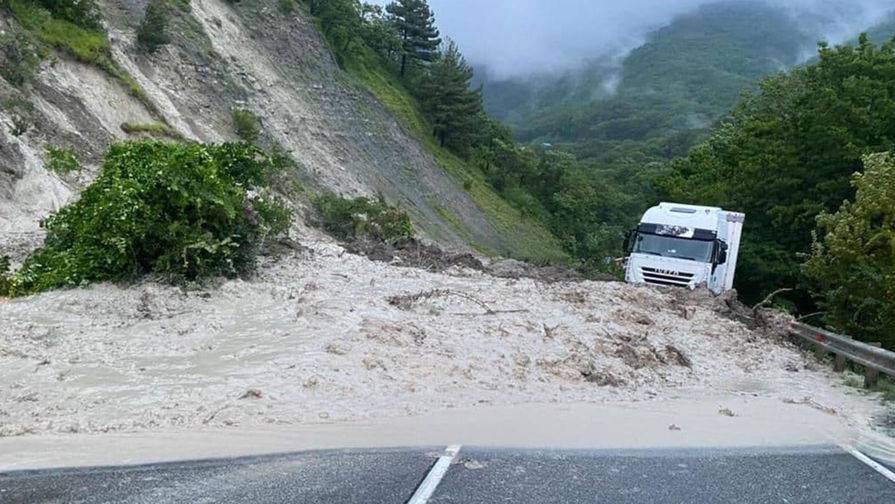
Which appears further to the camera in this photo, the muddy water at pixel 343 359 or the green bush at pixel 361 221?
the green bush at pixel 361 221

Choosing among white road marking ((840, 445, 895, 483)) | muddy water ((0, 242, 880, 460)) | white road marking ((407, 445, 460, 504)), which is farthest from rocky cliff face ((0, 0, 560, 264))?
white road marking ((840, 445, 895, 483))

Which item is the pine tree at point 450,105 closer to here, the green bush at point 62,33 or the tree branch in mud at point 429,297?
the green bush at point 62,33

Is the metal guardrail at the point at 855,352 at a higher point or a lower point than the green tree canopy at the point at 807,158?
lower

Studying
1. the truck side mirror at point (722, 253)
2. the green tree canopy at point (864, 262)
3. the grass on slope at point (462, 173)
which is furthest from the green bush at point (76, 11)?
the grass on slope at point (462, 173)

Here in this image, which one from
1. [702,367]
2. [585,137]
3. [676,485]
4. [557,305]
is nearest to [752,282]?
[557,305]

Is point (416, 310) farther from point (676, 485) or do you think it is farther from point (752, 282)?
point (752, 282)

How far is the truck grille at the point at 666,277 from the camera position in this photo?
850 inches

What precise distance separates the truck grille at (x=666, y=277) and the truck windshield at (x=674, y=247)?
0.54m

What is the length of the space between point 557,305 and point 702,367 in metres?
3.66

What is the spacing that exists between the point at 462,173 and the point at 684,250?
35255mm

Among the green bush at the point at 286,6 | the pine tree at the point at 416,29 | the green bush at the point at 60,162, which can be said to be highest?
the pine tree at the point at 416,29

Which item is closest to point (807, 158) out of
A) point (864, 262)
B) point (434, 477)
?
point (864, 262)

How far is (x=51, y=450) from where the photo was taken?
6.61 m

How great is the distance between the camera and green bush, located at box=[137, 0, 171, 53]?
30781 millimetres
